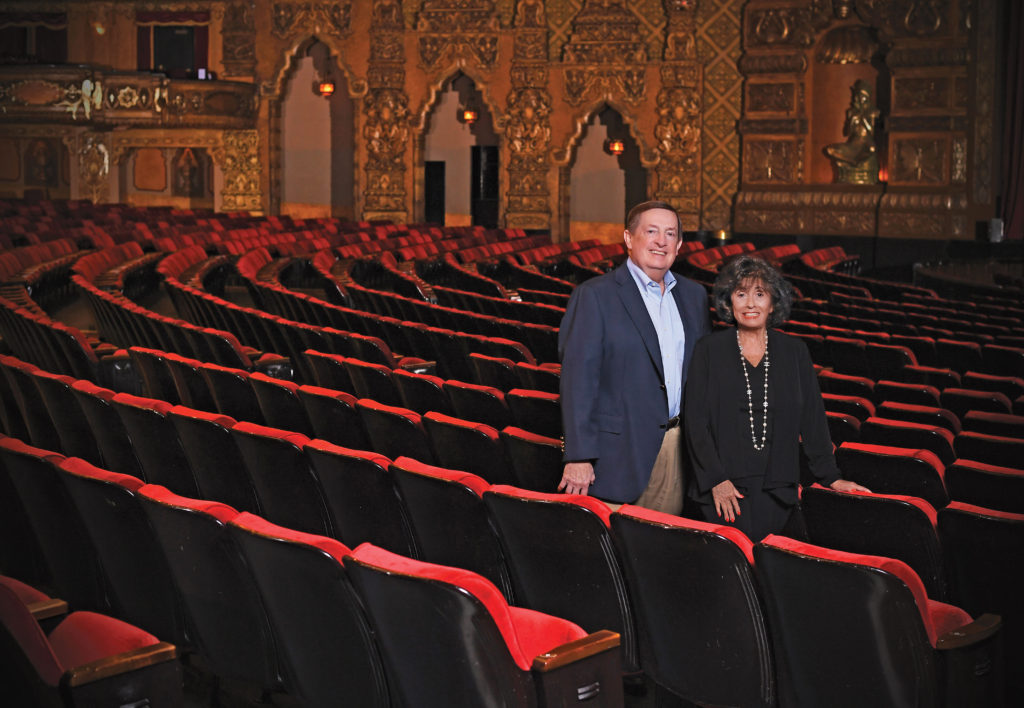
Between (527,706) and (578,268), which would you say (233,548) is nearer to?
(527,706)

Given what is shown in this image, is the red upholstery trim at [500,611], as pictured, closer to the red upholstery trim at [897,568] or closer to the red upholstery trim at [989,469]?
the red upholstery trim at [897,568]

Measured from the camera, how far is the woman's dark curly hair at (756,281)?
289cm

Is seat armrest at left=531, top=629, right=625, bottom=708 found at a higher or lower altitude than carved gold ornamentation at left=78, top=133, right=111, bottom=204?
lower

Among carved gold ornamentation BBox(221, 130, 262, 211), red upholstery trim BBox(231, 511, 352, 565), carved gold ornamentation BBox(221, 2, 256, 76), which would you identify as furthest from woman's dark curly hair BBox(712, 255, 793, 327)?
carved gold ornamentation BBox(221, 2, 256, 76)

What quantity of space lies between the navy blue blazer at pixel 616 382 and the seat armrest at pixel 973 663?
3.51 ft

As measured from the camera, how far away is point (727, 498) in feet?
9.31

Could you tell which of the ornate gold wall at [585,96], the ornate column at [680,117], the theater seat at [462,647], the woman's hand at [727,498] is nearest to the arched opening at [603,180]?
the ornate gold wall at [585,96]

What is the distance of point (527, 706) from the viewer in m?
1.93

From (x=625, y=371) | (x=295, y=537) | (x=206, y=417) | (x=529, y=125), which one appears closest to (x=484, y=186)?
(x=529, y=125)

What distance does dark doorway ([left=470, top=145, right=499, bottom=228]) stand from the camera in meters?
19.4

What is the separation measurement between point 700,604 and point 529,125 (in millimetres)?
16653

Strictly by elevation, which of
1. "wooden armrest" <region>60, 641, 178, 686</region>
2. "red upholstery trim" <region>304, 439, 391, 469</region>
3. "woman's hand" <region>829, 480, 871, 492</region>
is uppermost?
"red upholstery trim" <region>304, 439, 391, 469</region>

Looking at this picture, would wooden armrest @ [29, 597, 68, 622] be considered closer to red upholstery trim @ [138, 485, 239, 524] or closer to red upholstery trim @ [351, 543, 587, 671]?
red upholstery trim @ [138, 485, 239, 524]

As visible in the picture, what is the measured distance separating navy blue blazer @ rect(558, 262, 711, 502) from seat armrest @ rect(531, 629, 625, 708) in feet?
3.26
